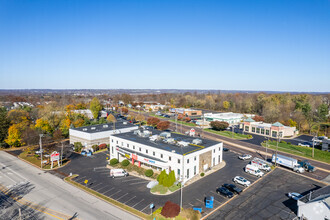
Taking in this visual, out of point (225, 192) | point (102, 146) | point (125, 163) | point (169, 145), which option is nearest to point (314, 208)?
point (225, 192)

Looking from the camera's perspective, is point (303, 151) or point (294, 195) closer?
point (294, 195)

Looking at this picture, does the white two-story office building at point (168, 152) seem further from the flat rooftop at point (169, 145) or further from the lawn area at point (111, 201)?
the lawn area at point (111, 201)

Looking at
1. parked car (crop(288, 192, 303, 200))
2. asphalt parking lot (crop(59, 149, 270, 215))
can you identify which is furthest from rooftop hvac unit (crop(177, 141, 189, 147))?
parked car (crop(288, 192, 303, 200))

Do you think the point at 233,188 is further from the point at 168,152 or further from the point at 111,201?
the point at 111,201

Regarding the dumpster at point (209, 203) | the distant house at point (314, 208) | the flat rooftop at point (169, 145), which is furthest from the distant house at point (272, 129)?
the dumpster at point (209, 203)

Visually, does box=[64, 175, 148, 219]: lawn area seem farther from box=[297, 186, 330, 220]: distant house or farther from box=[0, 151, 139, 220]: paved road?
box=[297, 186, 330, 220]: distant house

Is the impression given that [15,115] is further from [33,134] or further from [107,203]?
[107,203]
